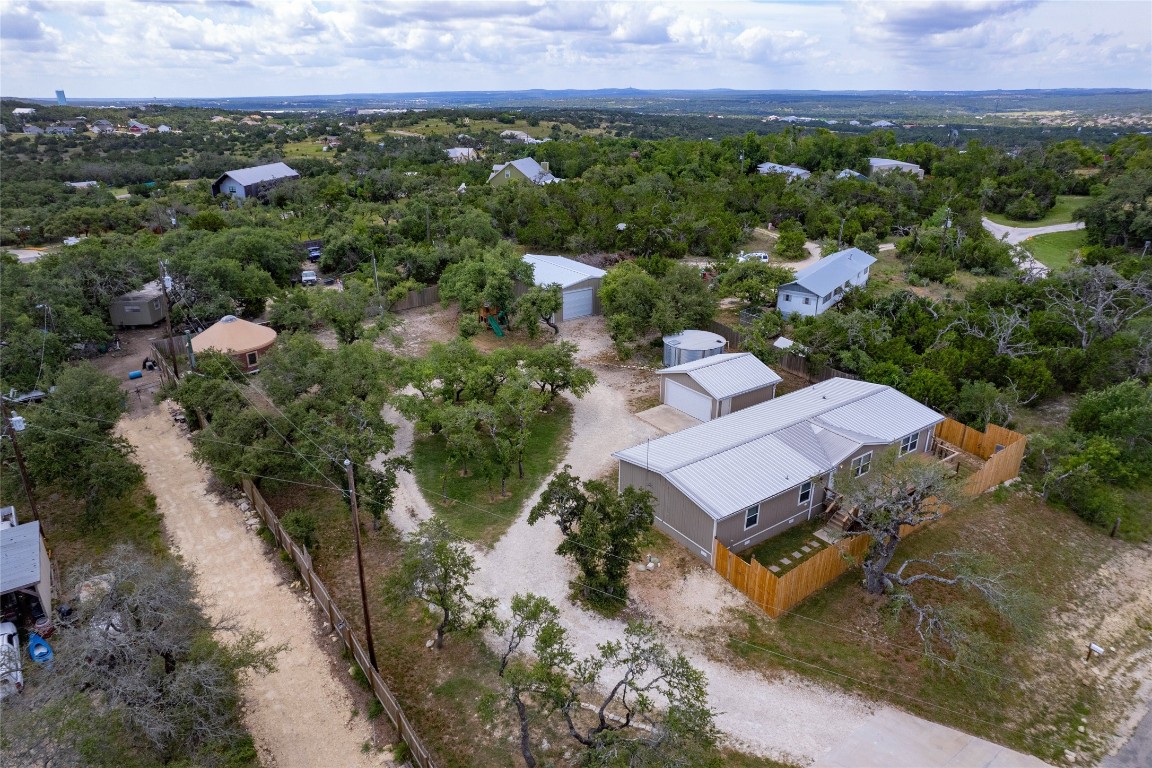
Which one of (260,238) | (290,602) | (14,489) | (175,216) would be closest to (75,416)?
(14,489)

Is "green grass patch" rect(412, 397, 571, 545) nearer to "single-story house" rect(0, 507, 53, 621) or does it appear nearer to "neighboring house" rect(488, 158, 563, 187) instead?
"single-story house" rect(0, 507, 53, 621)

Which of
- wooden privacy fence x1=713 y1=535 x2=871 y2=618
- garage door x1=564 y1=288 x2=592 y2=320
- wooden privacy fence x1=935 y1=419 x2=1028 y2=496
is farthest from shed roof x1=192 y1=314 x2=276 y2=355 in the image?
wooden privacy fence x1=935 y1=419 x2=1028 y2=496

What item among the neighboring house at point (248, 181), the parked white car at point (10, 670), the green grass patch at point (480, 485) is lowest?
the green grass patch at point (480, 485)

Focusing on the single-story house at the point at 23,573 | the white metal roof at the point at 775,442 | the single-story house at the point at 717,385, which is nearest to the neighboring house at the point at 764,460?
the white metal roof at the point at 775,442

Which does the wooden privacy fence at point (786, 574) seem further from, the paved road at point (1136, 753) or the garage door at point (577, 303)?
the garage door at point (577, 303)

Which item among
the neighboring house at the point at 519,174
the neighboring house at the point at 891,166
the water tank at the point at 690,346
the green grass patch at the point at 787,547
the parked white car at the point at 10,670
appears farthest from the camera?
the neighboring house at the point at 891,166

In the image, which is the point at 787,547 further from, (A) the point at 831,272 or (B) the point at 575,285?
(A) the point at 831,272
